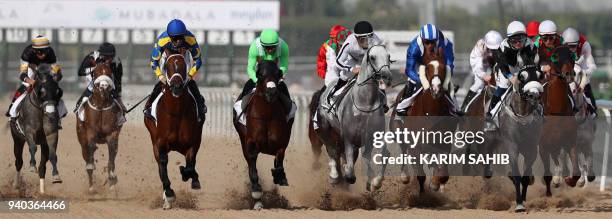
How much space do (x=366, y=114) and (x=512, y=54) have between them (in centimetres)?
168

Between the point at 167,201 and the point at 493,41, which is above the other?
the point at 493,41

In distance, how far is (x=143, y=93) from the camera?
31078 millimetres

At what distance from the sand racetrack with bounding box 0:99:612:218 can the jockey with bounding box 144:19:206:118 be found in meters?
1.10

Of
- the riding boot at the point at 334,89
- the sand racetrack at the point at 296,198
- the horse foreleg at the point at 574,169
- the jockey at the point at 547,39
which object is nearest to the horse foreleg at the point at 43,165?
the sand racetrack at the point at 296,198

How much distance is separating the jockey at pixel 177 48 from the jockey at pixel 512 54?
3.20m

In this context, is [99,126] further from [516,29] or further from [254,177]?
[516,29]

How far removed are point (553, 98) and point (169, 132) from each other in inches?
163

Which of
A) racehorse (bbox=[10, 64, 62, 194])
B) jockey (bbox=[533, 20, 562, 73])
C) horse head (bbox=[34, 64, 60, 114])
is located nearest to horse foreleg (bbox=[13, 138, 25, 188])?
racehorse (bbox=[10, 64, 62, 194])

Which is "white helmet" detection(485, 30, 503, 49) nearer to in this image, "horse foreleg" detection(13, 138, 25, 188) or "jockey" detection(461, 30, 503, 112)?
"jockey" detection(461, 30, 503, 112)

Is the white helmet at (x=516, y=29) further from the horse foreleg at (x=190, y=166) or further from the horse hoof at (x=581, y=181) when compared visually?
the horse foreleg at (x=190, y=166)

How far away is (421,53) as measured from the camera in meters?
14.0

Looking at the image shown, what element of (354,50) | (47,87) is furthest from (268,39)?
(47,87)

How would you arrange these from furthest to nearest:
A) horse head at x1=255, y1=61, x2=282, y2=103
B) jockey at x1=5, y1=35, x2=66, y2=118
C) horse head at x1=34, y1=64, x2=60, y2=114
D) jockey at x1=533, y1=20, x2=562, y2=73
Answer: jockey at x1=5, y1=35, x2=66, y2=118, horse head at x1=34, y1=64, x2=60, y2=114, jockey at x1=533, y1=20, x2=562, y2=73, horse head at x1=255, y1=61, x2=282, y2=103

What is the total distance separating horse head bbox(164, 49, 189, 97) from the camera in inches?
535
